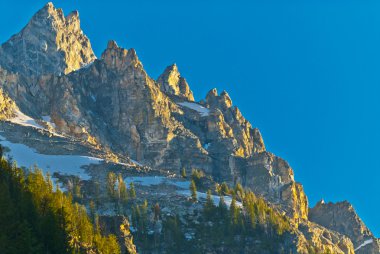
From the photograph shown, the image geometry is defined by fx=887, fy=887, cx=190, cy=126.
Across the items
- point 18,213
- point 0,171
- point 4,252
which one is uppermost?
point 0,171

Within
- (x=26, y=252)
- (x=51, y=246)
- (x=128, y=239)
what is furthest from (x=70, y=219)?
(x=128, y=239)

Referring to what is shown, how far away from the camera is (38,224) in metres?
132

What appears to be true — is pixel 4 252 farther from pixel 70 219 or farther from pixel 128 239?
pixel 128 239

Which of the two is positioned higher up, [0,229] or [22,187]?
[22,187]

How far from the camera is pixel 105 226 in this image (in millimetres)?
186500

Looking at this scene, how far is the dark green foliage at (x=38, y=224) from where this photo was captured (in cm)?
12150

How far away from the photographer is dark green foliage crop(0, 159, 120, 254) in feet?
399

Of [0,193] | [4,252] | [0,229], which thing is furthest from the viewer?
[0,193]

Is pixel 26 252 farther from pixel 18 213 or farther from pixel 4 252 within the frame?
A: pixel 18 213

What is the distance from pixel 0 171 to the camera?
486 feet

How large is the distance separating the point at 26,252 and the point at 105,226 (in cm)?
6781

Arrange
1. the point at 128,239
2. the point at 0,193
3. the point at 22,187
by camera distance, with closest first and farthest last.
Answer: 1. the point at 0,193
2. the point at 22,187
3. the point at 128,239

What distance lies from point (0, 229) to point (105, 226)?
62.1 m

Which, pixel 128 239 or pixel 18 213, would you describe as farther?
pixel 128 239
